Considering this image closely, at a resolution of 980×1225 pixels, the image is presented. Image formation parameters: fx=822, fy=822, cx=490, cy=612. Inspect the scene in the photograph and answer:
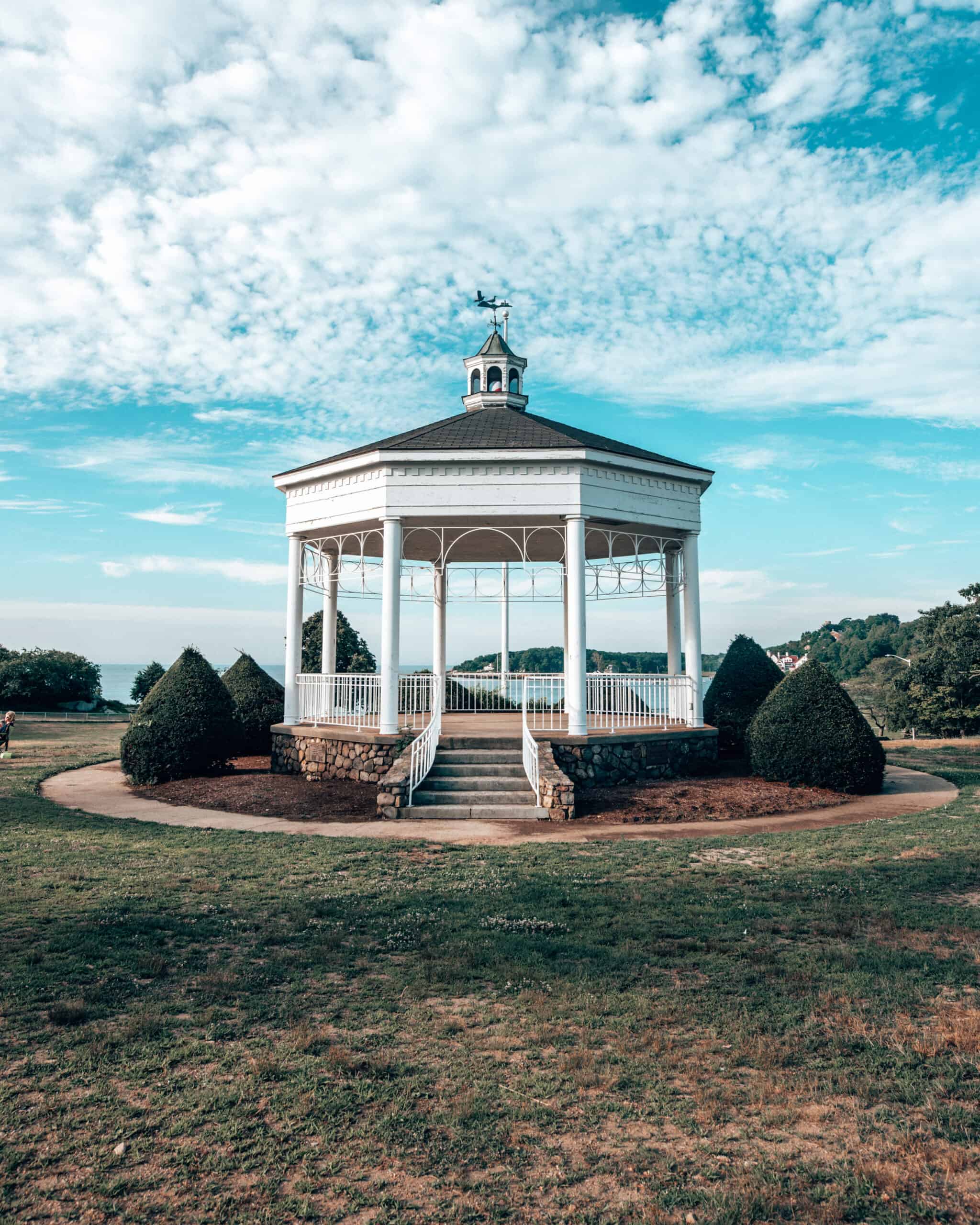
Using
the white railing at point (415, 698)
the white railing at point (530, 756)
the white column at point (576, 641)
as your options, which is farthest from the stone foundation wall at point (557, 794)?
the white railing at point (415, 698)

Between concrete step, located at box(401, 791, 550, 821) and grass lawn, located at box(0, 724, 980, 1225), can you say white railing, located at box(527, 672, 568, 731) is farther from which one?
grass lawn, located at box(0, 724, 980, 1225)

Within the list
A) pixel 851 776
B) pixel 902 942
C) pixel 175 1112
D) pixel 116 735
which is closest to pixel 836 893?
pixel 902 942

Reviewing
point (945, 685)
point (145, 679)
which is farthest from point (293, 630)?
point (945, 685)

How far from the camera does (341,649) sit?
2686 centimetres

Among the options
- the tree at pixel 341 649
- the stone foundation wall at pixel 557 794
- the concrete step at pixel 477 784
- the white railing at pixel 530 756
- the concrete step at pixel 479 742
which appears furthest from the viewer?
the tree at pixel 341 649

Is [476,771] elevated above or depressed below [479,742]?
below

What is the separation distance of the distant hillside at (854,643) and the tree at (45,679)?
58.7 metres

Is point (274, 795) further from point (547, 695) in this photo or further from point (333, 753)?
point (547, 695)

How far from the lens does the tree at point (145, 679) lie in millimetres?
35781

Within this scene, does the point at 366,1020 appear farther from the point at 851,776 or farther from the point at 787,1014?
the point at 851,776

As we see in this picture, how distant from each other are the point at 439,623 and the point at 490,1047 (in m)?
16.4

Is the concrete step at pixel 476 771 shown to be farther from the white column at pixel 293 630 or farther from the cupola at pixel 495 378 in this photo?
the cupola at pixel 495 378

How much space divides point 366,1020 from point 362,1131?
1178mm

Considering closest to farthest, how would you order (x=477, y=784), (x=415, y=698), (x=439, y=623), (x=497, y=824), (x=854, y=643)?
(x=497, y=824)
(x=477, y=784)
(x=415, y=698)
(x=439, y=623)
(x=854, y=643)
